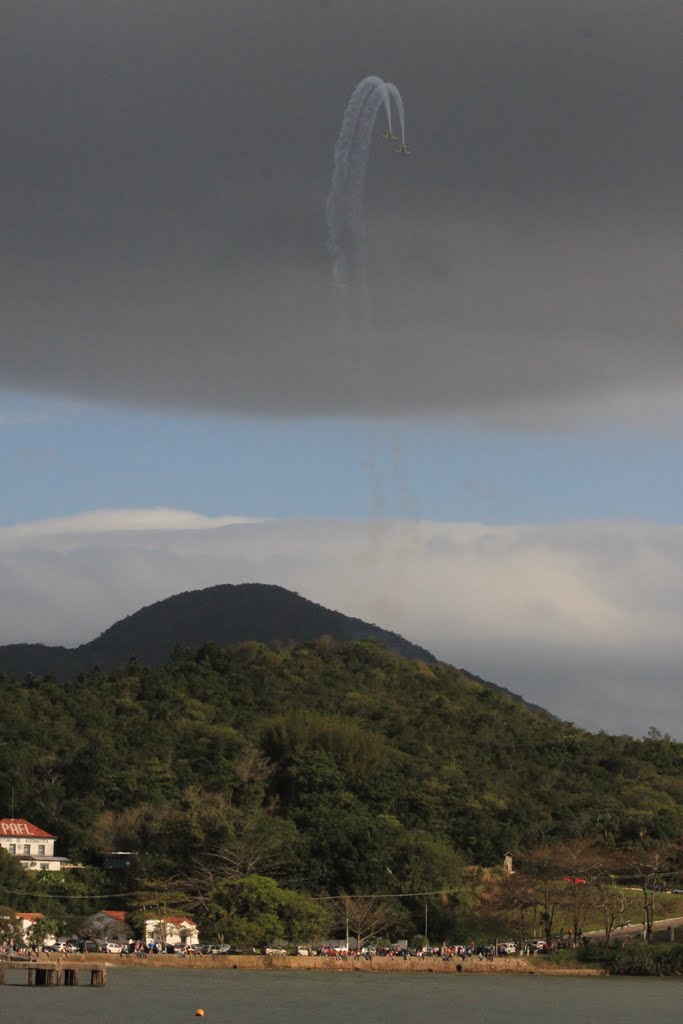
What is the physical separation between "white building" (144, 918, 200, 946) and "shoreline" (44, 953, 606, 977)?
5092mm

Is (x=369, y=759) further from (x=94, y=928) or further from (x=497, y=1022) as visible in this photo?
(x=497, y=1022)

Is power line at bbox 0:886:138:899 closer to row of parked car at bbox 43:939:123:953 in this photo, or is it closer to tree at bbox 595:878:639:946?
row of parked car at bbox 43:939:123:953

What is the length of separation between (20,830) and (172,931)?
27890mm

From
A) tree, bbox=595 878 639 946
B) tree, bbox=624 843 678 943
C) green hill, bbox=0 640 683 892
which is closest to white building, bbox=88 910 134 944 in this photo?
green hill, bbox=0 640 683 892

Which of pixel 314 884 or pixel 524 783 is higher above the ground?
pixel 524 783

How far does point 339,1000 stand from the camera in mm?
72000

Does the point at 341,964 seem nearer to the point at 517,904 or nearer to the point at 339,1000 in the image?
the point at 517,904

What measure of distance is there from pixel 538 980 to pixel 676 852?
3362cm

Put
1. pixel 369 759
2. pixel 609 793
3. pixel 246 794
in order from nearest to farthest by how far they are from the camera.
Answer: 1. pixel 246 794
2. pixel 369 759
3. pixel 609 793

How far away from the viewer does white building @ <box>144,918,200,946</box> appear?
92.5 m

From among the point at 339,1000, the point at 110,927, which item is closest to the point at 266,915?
the point at 110,927

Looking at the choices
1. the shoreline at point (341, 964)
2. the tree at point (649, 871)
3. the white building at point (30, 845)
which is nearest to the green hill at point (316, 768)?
the white building at point (30, 845)

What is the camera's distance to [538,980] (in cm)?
8669

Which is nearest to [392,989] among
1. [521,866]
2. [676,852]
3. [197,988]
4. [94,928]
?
[197,988]
